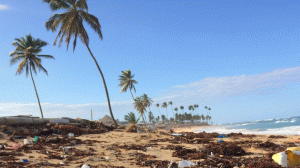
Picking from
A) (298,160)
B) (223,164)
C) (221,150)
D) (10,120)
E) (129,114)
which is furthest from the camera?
(129,114)

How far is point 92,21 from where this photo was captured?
2083 cm

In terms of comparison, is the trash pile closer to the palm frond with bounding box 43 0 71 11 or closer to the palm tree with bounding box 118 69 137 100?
the palm frond with bounding box 43 0 71 11

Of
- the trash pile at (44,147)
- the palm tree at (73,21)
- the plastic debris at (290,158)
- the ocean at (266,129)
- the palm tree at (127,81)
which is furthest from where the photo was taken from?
the palm tree at (127,81)

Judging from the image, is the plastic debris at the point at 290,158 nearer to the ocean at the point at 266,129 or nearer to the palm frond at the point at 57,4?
the ocean at the point at 266,129

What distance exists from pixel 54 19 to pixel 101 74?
7.65 metres

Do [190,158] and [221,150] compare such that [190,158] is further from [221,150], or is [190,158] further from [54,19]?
[54,19]

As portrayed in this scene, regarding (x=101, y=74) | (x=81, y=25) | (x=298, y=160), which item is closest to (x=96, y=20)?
(x=81, y=25)

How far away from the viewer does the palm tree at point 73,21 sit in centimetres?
1986

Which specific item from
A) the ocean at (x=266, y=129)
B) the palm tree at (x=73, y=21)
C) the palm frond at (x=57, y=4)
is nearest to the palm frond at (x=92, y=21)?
the palm tree at (x=73, y=21)

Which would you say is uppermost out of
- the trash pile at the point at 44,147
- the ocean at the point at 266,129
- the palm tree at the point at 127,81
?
the palm tree at the point at 127,81

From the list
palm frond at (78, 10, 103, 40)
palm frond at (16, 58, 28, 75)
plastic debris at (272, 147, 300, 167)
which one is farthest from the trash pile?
palm frond at (16, 58, 28, 75)

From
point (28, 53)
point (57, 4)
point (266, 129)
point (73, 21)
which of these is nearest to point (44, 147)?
point (73, 21)

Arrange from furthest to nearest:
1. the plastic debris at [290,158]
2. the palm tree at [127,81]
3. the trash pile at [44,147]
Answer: the palm tree at [127,81] → the trash pile at [44,147] → the plastic debris at [290,158]

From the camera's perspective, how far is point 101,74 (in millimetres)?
21031
